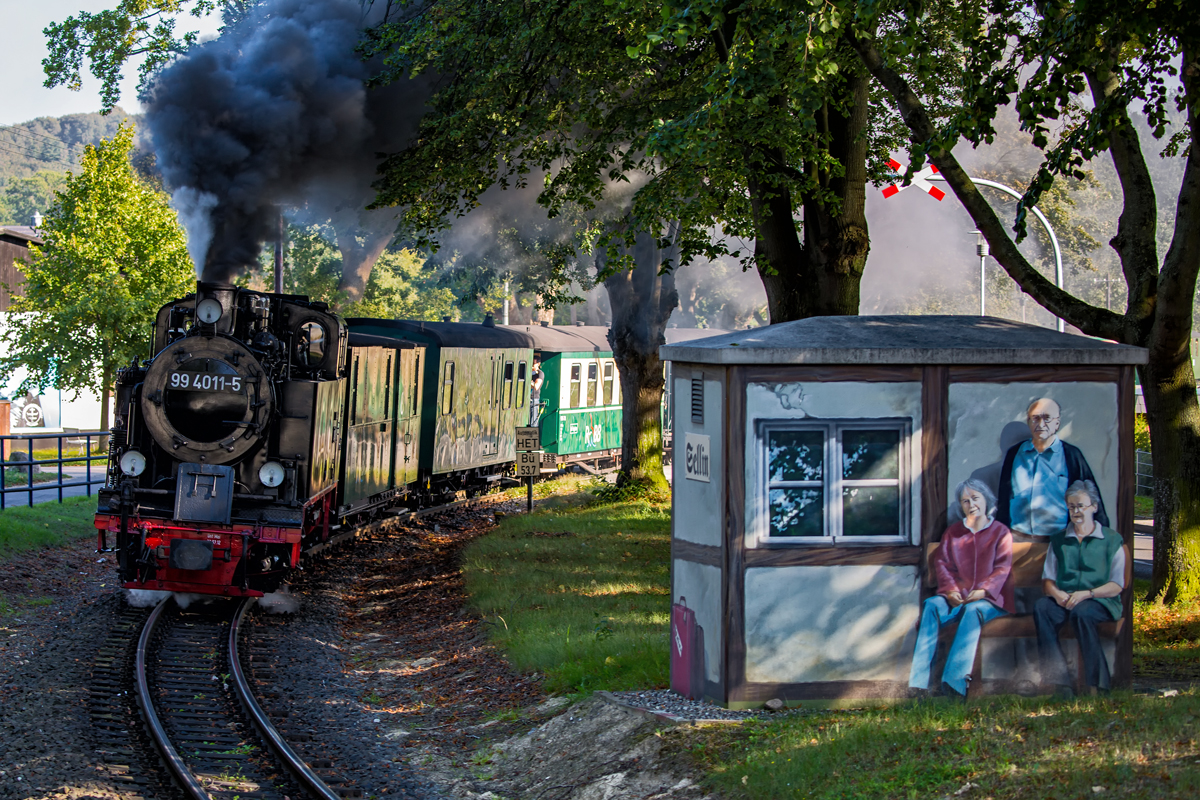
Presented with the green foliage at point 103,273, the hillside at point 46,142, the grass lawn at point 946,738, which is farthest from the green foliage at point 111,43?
the hillside at point 46,142

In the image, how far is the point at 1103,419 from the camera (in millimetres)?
7211

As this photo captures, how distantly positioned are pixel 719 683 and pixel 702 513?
1.07m

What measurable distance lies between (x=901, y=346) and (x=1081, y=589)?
6.13 ft

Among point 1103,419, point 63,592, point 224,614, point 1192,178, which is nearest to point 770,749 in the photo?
point 1103,419

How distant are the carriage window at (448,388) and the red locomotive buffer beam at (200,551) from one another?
22.2 ft

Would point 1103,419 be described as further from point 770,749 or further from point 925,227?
point 925,227

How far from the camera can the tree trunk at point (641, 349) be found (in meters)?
20.5

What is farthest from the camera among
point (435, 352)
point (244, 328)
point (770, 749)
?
point (435, 352)

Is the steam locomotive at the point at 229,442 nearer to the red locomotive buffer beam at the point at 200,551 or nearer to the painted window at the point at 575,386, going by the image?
the red locomotive buffer beam at the point at 200,551

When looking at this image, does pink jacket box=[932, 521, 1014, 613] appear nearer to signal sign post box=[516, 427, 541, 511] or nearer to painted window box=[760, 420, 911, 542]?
painted window box=[760, 420, 911, 542]

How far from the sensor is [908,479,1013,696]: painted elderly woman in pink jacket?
23.4 feet

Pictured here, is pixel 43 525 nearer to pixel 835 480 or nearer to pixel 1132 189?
pixel 835 480

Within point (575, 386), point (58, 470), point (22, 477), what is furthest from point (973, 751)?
point (22, 477)

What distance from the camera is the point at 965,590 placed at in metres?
7.12
